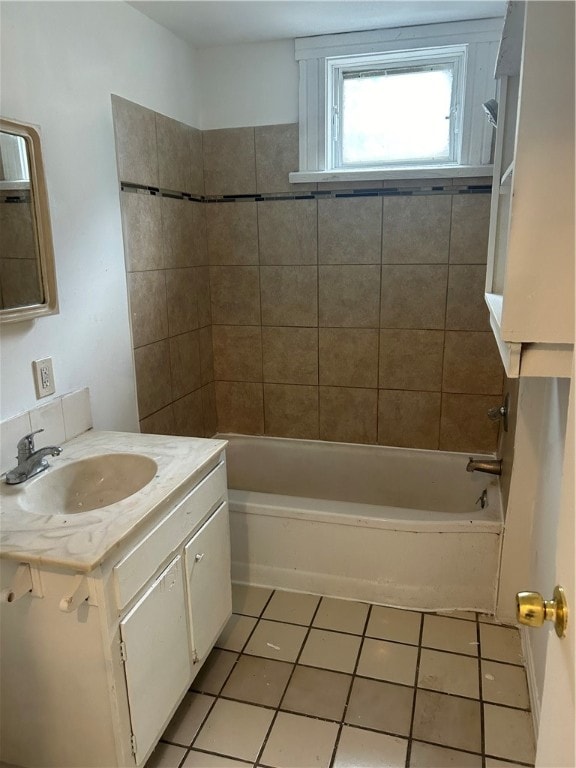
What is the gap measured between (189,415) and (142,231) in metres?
0.91

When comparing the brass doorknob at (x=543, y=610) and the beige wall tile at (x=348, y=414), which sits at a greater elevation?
the brass doorknob at (x=543, y=610)

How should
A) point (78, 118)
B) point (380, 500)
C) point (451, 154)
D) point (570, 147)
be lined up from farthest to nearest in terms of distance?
point (380, 500) < point (451, 154) < point (78, 118) < point (570, 147)

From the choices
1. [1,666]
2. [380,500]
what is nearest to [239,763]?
[1,666]

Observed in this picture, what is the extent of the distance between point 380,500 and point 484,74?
1964 mm

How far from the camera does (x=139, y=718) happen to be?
1.42m

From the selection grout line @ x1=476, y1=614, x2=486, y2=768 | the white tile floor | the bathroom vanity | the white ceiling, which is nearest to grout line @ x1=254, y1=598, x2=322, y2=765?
the white tile floor

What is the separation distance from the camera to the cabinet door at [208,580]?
1.68 m

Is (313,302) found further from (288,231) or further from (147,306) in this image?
(147,306)

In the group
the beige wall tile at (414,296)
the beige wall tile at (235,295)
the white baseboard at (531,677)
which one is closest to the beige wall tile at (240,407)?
the beige wall tile at (235,295)

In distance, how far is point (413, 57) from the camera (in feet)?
8.12

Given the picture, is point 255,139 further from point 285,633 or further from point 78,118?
point 285,633

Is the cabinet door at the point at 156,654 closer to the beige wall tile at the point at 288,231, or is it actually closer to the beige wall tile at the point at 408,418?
the beige wall tile at the point at 408,418

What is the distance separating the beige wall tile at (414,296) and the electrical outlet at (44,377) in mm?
1532

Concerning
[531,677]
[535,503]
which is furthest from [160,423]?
[531,677]
